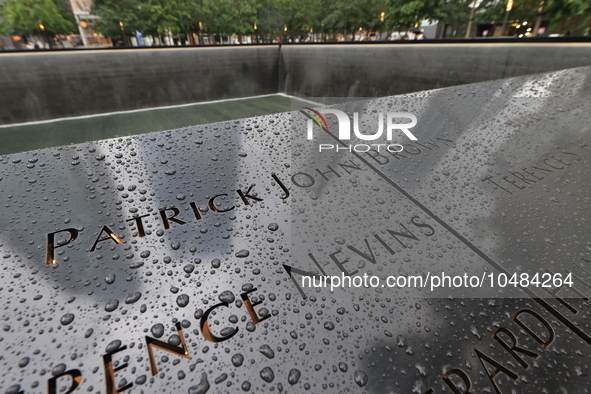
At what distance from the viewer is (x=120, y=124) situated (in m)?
5.94

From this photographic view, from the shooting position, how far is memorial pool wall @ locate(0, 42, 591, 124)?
4.40m

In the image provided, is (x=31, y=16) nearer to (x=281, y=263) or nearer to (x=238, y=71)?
(x=238, y=71)

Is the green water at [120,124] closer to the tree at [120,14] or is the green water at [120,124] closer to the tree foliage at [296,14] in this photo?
the tree foliage at [296,14]

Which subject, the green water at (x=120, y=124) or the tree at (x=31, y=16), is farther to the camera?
the tree at (x=31, y=16)

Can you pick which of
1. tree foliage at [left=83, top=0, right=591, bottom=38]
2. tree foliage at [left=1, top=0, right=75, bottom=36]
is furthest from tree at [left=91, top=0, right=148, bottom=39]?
tree foliage at [left=1, top=0, right=75, bottom=36]

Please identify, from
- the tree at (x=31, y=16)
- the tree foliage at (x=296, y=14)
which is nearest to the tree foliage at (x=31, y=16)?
the tree at (x=31, y=16)

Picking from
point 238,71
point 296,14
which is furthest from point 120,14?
point 238,71

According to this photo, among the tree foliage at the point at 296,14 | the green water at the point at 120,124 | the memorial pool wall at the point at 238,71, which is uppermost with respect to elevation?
the tree foliage at the point at 296,14

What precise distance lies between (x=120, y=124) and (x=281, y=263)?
20.5 ft

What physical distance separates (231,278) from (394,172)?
868 millimetres

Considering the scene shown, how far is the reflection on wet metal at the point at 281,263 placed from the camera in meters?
0.65

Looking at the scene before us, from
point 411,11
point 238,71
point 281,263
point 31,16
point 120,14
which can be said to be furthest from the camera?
point 31,16

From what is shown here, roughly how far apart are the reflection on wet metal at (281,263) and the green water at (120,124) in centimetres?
490

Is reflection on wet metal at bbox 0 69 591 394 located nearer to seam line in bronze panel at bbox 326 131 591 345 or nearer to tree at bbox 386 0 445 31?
seam line in bronze panel at bbox 326 131 591 345
